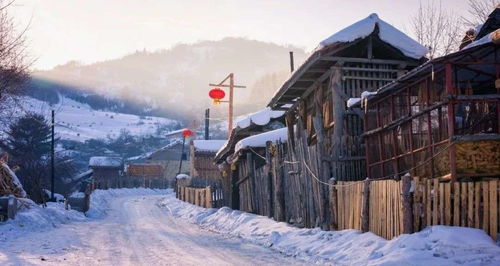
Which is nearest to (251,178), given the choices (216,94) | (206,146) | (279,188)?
(279,188)

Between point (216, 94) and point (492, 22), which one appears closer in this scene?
point (492, 22)

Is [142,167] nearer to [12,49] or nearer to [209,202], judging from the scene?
[209,202]

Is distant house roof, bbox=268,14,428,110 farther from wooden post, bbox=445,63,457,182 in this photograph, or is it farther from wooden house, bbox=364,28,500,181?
wooden post, bbox=445,63,457,182

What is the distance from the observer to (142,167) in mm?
74188

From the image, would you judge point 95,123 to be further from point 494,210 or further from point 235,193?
point 494,210

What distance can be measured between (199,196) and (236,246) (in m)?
16.9

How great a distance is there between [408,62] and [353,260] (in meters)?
7.55

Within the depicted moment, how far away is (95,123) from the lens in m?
142

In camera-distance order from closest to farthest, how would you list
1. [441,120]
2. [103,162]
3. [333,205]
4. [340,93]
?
[441,120]
[333,205]
[340,93]
[103,162]

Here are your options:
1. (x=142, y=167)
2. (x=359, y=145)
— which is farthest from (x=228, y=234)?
(x=142, y=167)

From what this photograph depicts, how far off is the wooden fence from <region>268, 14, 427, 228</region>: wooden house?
6.49 feet

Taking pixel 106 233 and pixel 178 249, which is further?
pixel 106 233

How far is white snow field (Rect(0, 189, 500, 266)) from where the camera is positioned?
838 centimetres

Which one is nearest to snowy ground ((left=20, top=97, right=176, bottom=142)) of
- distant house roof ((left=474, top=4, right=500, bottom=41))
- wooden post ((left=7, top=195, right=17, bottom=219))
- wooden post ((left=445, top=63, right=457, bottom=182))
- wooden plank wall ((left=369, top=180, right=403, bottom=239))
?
wooden post ((left=7, top=195, right=17, bottom=219))
